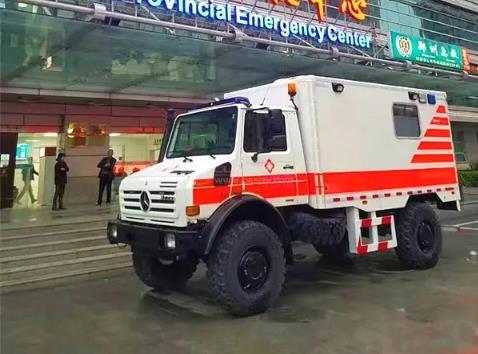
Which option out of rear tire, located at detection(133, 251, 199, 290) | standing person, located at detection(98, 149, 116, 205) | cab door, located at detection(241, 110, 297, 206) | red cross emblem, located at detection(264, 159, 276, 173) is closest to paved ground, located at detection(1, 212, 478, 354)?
rear tire, located at detection(133, 251, 199, 290)

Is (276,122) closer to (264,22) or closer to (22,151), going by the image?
(264,22)

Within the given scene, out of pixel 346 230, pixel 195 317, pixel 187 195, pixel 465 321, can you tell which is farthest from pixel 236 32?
pixel 465 321

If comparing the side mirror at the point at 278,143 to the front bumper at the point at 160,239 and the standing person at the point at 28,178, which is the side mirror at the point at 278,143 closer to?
the front bumper at the point at 160,239

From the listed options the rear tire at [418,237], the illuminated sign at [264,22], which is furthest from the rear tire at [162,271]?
the illuminated sign at [264,22]

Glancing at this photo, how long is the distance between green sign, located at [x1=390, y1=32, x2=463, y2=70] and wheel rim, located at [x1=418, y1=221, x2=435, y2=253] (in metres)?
8.98

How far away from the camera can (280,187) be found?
6.49 m

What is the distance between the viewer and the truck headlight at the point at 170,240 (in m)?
5.62

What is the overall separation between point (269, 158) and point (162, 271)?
2500mm

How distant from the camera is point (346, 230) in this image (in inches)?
287

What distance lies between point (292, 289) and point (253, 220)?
1704 mm

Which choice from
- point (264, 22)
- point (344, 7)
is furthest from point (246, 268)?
point (344, 7)

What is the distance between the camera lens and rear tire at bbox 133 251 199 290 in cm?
708

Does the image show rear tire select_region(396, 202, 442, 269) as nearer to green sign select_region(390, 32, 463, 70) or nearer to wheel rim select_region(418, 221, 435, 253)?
wheel rim select_region(418, 221, 435, 253)

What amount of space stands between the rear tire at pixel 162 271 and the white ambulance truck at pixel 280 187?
2 cm
